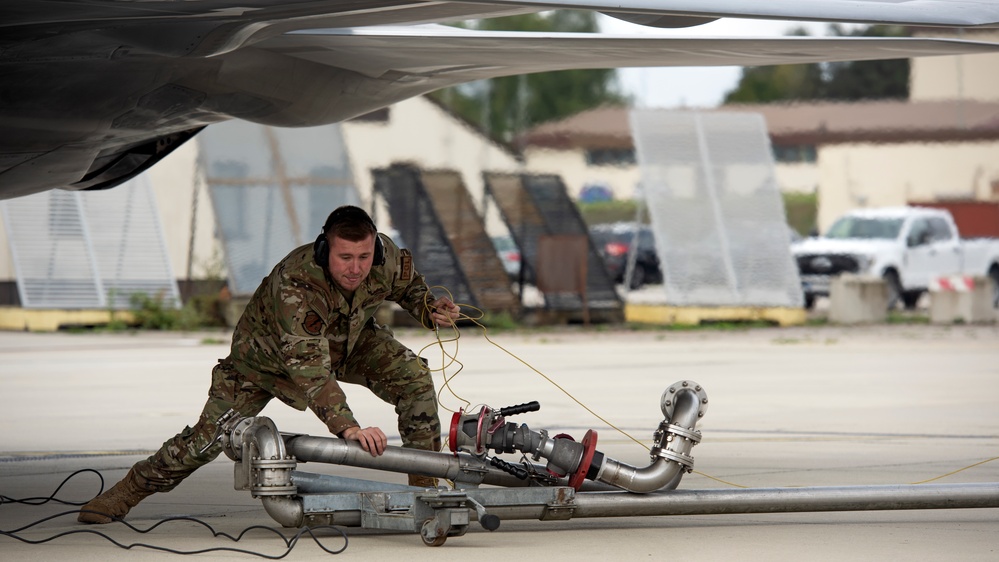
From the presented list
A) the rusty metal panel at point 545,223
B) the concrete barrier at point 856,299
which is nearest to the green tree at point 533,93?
the rusty metal panel at point 545,223

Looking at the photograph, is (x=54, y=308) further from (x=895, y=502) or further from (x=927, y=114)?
(x=927, y=114)

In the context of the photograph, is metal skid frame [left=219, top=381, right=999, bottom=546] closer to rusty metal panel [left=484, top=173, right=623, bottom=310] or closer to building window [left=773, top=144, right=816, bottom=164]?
rusty metal panel [left=484, top=173, right=623, bottom=310]

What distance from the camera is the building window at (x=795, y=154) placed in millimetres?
40000

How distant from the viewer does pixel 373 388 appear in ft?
22.4

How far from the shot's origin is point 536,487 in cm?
609

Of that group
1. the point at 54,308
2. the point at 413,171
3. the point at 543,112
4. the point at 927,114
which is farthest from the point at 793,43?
the point at 543,112

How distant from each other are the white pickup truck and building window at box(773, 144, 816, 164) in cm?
1003

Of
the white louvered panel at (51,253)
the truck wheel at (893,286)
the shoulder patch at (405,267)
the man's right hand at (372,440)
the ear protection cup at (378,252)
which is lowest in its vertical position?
the truck wheel at (893,286)

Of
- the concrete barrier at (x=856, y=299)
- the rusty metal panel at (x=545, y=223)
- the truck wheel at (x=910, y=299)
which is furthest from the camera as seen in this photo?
the truck wheel at (x=910, y=299)

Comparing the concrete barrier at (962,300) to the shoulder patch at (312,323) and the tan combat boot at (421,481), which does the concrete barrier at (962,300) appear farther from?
the shoulder patch at (312,323)

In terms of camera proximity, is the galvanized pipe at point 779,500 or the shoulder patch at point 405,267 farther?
the shoulder patch at point 405,267

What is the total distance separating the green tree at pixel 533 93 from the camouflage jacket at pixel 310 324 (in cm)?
4251

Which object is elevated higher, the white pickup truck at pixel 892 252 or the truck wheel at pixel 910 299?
the white pickup truck at pixel 892 252

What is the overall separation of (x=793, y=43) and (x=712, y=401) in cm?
641
